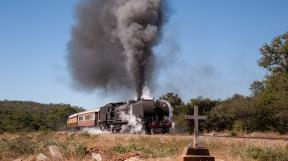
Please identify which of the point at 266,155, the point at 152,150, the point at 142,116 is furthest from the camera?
the point at 142,116

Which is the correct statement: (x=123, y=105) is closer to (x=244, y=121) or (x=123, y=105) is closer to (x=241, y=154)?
(x=244, y=121)

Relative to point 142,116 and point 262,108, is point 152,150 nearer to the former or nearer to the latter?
point 142,116

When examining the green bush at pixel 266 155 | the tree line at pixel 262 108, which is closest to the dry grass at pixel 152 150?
the green bush at pixel 266 155

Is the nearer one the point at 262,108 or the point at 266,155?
the point at 266,155

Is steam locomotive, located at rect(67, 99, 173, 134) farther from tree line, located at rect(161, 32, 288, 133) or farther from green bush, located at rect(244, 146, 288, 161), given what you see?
green bush, located at rect(244, 146, 288, 161)

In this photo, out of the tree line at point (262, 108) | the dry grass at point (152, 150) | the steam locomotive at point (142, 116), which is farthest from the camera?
the tree line at point (262, 108)

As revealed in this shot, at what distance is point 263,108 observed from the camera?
33625mm

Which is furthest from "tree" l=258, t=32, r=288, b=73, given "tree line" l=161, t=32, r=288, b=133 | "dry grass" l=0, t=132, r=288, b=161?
"dry grass" l=0, t=132, r=288, b=161

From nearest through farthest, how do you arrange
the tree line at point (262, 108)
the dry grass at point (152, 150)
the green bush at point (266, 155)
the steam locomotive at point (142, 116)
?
the green bush at point (266, 155), the dry grass at point (152, 150), the steam locomotive at point (142, 116), the tree line at point (262, 108)

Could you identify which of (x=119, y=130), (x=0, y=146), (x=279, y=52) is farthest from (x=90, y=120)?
(x=0, y=146)

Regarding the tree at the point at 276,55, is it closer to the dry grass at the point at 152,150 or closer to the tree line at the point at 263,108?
the tree line at the point at 263,108

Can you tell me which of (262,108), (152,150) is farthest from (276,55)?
(152,150)

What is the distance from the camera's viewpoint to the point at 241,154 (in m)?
11.2

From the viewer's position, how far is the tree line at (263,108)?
104 ft
